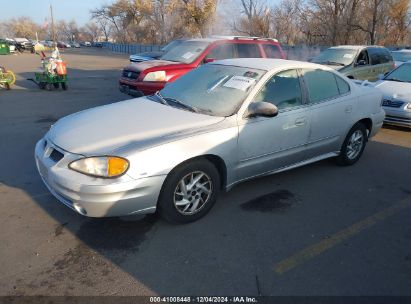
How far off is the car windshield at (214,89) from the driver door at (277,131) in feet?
0.62

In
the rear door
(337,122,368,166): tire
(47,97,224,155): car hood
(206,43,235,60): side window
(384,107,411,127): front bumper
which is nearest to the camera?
(47,97,224,155): car hood

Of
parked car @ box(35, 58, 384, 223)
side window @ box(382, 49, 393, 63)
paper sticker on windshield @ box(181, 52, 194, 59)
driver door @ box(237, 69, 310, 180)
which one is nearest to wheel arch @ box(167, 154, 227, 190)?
parked car @ box(35, 58, 384, 223)

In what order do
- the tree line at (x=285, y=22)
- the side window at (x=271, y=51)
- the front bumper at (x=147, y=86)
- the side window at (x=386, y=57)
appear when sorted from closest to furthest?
the front bumper at (x=147, y=86)
the side window at (x=271, y=51)
the side window at (x=386, y=57)
the tree line at (x=285, y=22)

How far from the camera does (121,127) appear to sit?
145 inches

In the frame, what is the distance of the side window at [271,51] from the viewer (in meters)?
9.48

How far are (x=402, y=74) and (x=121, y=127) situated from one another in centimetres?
744

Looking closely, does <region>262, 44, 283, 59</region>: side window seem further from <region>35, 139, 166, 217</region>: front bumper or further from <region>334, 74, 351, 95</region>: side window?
<region>35, 139, 166, 217</region>: front bumper

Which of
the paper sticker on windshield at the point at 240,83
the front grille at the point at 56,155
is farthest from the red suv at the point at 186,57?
the front grille at the point at 56,155

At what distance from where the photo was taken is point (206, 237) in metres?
3.43

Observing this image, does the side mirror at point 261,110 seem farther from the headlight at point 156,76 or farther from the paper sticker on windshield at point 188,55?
the paper sticker on windshield at point 188,55

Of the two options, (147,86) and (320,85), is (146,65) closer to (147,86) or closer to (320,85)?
(147,86)

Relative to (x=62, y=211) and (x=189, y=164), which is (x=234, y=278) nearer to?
(x=189, y=164)

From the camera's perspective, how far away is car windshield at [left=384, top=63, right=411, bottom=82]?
27.4 ft

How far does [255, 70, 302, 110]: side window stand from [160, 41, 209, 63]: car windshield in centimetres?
476
